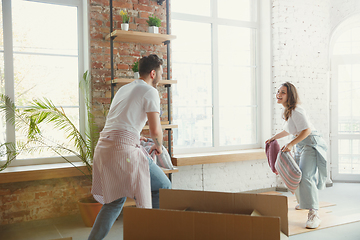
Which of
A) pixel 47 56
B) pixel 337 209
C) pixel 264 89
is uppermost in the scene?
pixel 47 56

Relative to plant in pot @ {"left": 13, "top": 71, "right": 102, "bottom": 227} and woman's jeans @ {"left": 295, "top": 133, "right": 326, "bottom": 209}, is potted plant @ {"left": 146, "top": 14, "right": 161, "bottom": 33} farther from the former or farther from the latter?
woman's jeans @ {"left": 295, "top": 133, "right": 326, "bottom": 209}

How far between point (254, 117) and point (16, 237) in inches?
140

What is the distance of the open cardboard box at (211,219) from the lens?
84cm

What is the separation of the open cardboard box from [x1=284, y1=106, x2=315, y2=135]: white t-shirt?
2.34 m

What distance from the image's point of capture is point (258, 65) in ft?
16.5

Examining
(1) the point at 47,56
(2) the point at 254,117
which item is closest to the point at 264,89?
(2) the point at 254,117

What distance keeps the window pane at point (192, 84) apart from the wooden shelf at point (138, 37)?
26.5 inches

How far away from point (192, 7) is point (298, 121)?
7.55ft

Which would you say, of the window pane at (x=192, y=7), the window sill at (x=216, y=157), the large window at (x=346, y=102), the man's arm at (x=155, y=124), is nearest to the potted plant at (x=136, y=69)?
the window sill at (x=216, y=157)

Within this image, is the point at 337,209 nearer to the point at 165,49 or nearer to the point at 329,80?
the point at 329,80

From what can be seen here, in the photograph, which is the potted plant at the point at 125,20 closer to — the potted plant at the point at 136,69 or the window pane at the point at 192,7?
the potted plant at the point at 136,69

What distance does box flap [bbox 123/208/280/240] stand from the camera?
83 centimetres

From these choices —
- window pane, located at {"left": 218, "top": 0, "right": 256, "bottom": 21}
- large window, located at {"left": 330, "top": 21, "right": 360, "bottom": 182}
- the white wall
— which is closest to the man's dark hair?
the white wall

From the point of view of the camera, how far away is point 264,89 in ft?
16.4
